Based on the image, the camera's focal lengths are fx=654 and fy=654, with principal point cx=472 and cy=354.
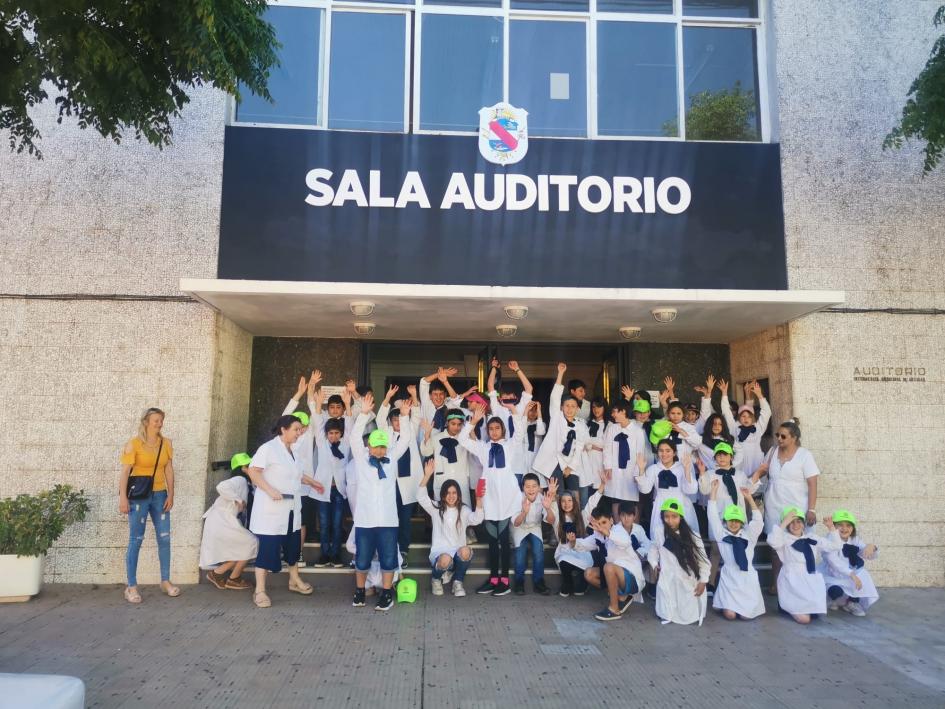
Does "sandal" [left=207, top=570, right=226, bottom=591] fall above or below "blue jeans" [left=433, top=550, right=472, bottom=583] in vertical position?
below

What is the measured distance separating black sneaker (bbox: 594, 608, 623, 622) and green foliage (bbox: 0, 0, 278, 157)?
557 cm

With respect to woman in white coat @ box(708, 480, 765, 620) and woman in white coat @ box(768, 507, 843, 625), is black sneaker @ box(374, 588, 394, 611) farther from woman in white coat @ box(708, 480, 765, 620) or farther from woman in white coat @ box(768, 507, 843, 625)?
woman in white coat @ box(768, 507, 843, 625)

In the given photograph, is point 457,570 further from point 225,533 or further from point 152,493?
point 152,493

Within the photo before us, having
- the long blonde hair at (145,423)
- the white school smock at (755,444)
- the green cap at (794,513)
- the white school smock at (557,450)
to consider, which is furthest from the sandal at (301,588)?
the white school smock at (755,444)

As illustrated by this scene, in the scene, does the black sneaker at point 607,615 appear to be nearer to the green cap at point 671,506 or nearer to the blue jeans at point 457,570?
the green cap at point 671,506

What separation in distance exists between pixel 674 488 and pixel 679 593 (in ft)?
4.00

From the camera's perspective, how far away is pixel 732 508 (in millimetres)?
6293

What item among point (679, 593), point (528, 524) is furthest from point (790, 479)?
point (528, 524)

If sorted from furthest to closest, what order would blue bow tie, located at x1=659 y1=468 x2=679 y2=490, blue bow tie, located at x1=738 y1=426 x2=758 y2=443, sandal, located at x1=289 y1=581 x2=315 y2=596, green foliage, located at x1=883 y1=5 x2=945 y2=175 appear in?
blue bow tie, located at x1=738 y1=426 x2=758 y2=443, blue bow tie, located at x1=659 y1=468 x2=679 y2=490, sandal, located at x1=289 y1=581 x2=315 y2=596, green foliage, located at x1=883 y1=5 x2=945 y2=175

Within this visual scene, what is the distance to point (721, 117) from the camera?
8.26m

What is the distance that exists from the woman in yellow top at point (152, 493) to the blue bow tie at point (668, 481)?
16.7 ft

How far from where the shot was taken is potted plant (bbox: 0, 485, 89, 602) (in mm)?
6316

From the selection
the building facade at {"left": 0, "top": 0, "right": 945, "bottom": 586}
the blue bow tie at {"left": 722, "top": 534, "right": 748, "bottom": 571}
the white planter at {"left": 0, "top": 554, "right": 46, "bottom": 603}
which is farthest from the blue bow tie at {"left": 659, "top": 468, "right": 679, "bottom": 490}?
the white planter at {"left": 0, "top": 554, "right": 46, "bottom": 603}

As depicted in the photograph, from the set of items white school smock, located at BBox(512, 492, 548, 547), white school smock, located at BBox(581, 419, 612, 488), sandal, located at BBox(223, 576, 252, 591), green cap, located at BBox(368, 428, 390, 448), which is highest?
green cap, located at BBox(368, 428, 390, 448)
